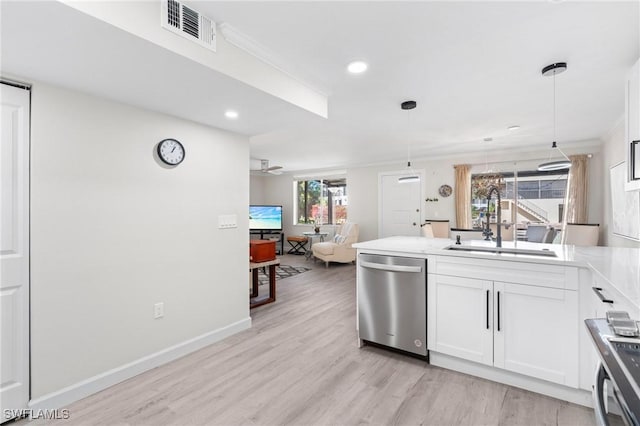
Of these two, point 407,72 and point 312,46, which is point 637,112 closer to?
point 407,72

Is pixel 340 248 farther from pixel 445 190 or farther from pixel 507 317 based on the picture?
pixel 507 317

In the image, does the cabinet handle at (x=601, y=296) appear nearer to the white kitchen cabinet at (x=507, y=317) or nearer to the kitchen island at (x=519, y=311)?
the kitchen island at (x=519, y=311)

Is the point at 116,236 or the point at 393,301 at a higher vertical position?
the point at 116,236

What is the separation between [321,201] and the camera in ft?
27.6

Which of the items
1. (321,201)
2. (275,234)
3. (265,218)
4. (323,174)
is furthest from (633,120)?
(275,234)

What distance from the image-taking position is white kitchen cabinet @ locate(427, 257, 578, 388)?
6.24 ft

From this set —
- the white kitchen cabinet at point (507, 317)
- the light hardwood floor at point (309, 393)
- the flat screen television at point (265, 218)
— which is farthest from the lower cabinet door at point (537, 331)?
the flat screen television at point (265, 218)

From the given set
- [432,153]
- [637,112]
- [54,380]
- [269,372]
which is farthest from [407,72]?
[432,153]

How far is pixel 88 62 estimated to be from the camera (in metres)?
1.63

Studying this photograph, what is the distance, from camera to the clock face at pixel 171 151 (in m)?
2.45

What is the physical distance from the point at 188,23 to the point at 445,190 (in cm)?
559

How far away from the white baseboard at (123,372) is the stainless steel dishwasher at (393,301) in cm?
141

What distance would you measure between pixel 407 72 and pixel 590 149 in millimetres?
4533

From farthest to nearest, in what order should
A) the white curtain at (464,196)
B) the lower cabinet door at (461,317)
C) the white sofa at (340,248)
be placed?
the white sofa at (340,248)
the white curtain at (464,196)
the lower cabinet door at (461,317)
